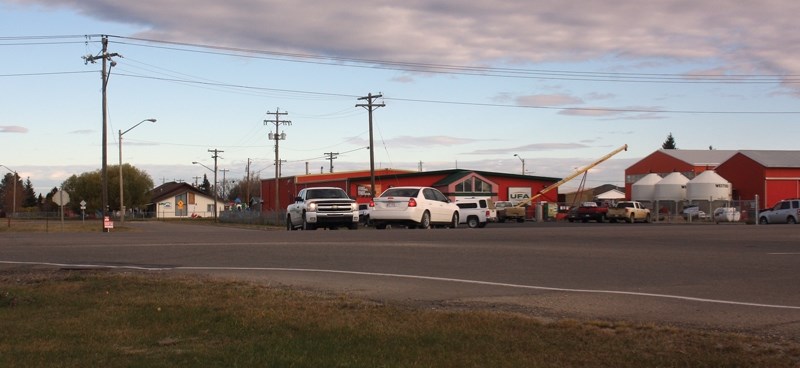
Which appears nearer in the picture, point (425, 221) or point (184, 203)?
point (425, 221)

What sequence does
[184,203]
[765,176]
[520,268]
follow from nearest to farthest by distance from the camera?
[520,268], [765,176], [184,203]

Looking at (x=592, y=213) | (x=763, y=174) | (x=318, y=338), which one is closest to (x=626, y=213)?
(x=592, y=213)

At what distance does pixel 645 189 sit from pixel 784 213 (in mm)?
36109

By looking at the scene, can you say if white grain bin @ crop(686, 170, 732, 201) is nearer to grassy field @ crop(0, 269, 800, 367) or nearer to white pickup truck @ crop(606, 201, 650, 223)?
white pickup truck @ crop(606, 201, 650, 223)

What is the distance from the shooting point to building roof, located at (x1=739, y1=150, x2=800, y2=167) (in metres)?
72.8

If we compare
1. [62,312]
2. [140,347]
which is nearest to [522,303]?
[140,347]

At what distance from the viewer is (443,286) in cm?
1240

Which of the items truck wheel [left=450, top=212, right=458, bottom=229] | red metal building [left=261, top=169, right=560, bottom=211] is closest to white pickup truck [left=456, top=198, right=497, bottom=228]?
truck wheel [left=450, top=212, right=458, bottom=229]

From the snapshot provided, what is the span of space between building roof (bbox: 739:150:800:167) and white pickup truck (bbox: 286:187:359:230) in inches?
2123

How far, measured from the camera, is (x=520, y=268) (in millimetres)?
14984

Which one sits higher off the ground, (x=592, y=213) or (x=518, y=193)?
(x=518, y=193)

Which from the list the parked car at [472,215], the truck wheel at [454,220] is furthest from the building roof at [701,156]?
the truck wheel at [454,220]

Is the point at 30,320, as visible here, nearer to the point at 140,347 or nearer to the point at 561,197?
the point at 140,347

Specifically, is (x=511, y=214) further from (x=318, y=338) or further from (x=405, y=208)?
(x=318, y=338)
